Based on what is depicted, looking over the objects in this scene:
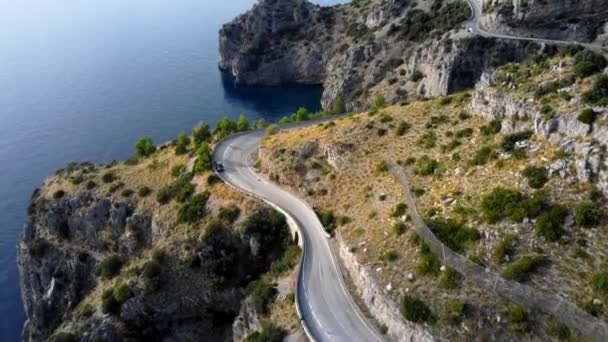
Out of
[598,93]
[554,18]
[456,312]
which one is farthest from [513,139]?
[554,18]

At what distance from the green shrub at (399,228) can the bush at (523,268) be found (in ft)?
33.8

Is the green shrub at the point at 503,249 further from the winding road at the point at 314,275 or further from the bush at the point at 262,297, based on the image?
the bush at the point at 262,297

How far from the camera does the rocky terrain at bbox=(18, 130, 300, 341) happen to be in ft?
181

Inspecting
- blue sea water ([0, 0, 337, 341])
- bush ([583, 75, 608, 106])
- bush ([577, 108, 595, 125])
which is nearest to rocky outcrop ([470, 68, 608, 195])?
bush ([577, 108, 595, 125])

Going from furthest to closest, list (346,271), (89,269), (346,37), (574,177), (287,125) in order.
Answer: (346,37) < (287,125) < (89,269) < (346,271) < (574,177)

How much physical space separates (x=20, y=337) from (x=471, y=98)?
7621 cm

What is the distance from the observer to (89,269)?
69.4m

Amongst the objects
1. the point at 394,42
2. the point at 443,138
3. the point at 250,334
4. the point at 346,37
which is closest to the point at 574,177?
the point at 443,138

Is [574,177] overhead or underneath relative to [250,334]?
overhead

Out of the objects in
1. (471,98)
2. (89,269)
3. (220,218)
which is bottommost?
(89,269)

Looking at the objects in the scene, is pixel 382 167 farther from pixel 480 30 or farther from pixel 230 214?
pixel 480 30

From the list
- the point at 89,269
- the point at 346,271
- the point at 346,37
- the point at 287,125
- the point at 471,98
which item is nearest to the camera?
Result: the point at 346,271

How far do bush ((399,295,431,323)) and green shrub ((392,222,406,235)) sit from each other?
27.0 ft

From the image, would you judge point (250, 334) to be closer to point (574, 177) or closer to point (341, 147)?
point (341, 147)
